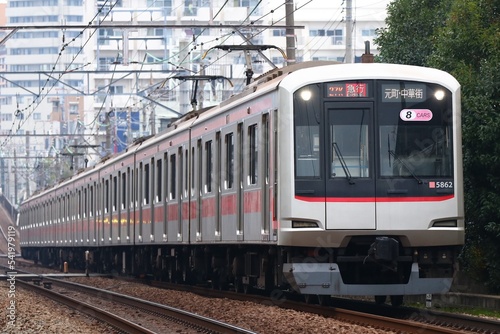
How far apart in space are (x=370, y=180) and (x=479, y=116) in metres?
3.80

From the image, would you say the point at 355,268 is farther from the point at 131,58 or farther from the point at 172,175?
the point at 131,58

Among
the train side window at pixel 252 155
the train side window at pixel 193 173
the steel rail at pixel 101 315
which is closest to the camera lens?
the steel rail at pixel 101 315

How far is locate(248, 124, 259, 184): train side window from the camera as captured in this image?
16078 mm

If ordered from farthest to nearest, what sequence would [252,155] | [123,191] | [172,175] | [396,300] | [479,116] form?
[123,191] < [172,175] < [479,116] < [252,155] < [396,300]

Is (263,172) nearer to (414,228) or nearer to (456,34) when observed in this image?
(414,228)

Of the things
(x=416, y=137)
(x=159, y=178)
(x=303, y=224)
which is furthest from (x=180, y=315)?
(x=159, y=178)

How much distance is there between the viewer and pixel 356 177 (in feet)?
46.9

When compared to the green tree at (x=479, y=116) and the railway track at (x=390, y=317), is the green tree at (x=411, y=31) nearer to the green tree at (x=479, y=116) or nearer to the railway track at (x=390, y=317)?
the green tree at (x=479, y=116)

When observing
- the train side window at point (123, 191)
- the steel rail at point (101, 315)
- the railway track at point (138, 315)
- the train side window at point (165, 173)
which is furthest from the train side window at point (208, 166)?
the train side window at point (123, 191)

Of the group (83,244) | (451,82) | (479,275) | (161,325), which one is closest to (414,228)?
(451,82)

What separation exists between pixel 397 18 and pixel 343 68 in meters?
9.87

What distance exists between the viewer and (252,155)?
16.3 meters

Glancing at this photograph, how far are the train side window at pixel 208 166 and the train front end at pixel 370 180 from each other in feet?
15.3

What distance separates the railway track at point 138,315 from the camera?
13867 millimetres
